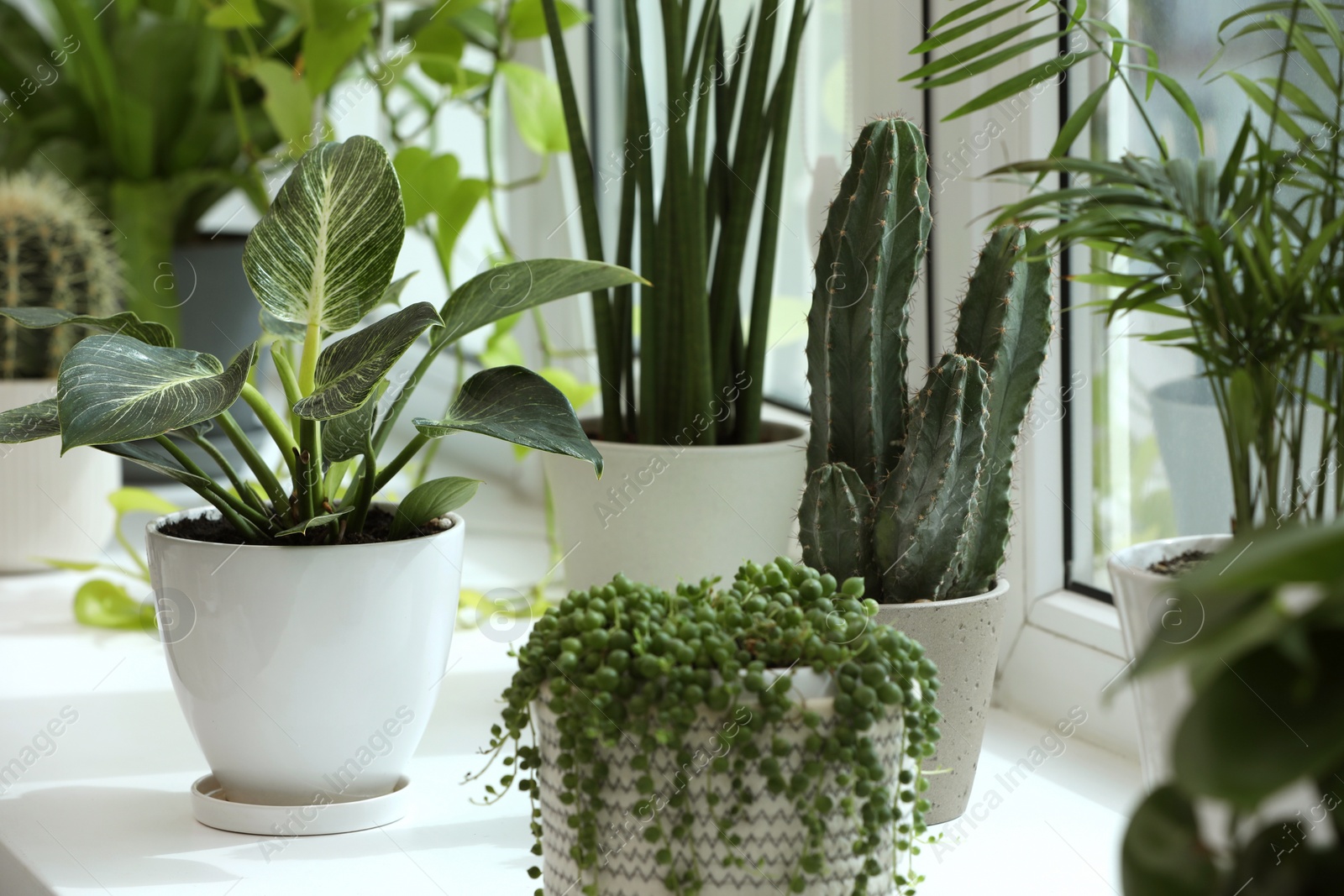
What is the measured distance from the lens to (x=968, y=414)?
2.08 ft

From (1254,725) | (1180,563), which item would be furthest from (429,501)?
(1254,725)

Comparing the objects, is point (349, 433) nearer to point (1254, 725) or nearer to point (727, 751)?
point (727, 751)

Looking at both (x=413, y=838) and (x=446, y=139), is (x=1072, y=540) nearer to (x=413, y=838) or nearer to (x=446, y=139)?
(x=413, y=838)

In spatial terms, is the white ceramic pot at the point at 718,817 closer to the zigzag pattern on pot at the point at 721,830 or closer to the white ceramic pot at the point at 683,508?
the zigzag pattern on pot at the point at 721,830

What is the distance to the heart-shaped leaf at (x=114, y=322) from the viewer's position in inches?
25.8

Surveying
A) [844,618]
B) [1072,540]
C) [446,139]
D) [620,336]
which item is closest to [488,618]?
[620,336]

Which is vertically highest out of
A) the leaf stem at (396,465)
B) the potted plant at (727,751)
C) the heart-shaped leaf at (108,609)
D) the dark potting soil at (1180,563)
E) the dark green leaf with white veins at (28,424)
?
the dark green leaf with white veins at (28,424)

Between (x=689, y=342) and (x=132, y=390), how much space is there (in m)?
0.40

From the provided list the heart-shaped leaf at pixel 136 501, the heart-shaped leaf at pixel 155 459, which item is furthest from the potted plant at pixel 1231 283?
the heart-shaped leaf at pixel 136 501

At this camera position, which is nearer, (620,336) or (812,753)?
(812,753)

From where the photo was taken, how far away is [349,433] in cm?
68

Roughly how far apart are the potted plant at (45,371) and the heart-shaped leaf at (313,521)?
653 millimetres

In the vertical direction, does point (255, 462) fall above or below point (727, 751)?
above

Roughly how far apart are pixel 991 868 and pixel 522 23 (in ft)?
2.86
